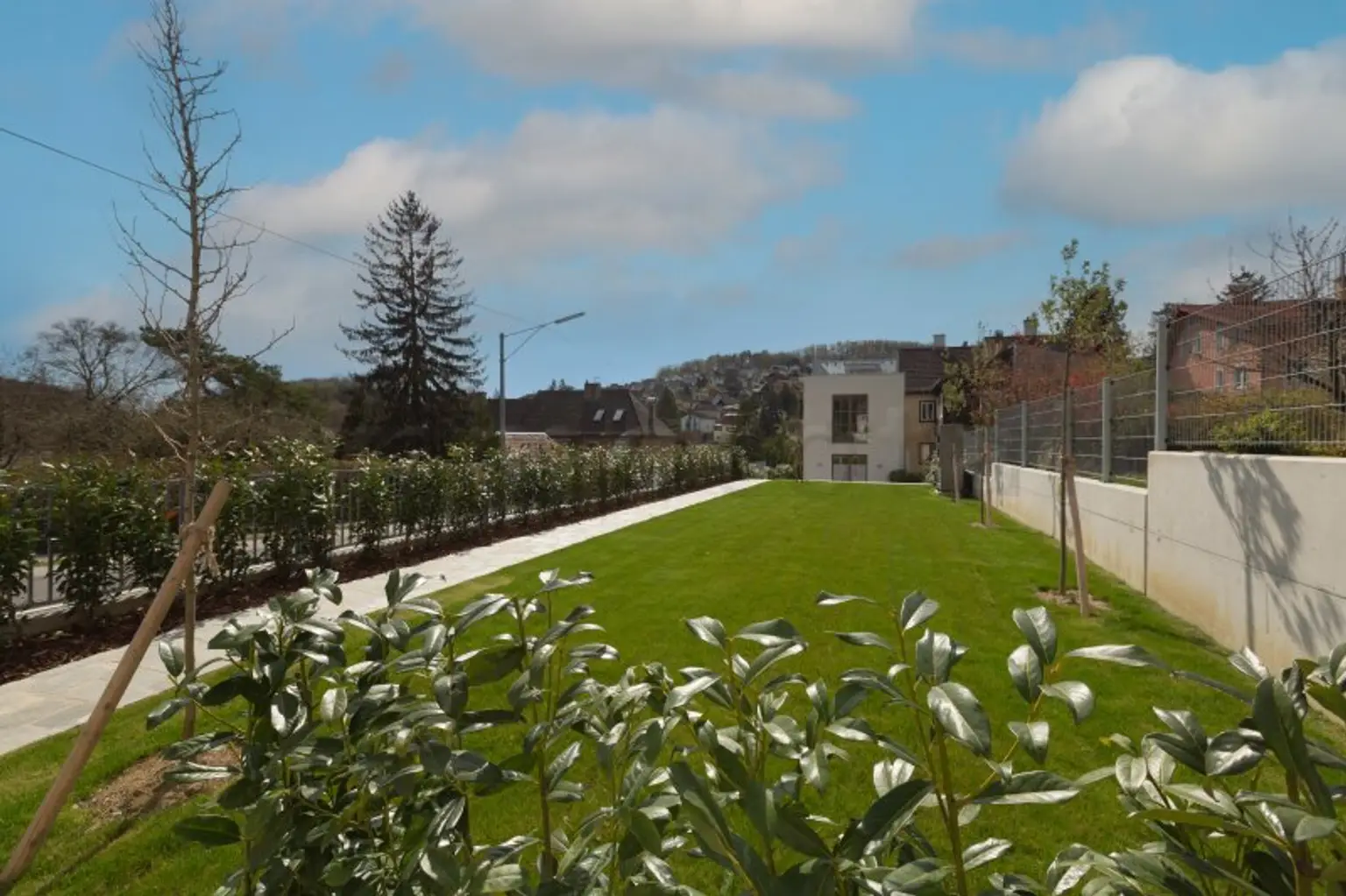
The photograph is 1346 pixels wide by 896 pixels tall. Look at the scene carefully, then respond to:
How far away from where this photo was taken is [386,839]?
4.82ft

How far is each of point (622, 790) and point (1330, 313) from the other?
5.47m

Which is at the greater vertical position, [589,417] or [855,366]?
[855,366]

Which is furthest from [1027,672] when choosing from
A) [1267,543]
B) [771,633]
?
[1267,543]

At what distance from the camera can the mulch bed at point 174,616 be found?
242 inches

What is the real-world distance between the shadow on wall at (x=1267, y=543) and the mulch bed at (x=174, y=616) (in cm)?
684

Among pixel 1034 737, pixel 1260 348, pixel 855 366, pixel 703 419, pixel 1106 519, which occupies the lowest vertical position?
pixel 1106 519

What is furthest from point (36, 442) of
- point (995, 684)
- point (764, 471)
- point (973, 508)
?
point (764, 471)

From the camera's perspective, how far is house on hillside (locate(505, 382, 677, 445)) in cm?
6009

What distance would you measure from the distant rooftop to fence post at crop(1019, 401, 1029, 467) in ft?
102

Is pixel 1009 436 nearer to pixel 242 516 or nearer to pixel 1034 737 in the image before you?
pixel 242 516

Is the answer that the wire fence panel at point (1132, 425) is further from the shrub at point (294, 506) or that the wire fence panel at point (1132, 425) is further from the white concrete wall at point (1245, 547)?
the shrub at point (294, 506)

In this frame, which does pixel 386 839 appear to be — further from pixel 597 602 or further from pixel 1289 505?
pixel 597 602

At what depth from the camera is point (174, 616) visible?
7.39 meters

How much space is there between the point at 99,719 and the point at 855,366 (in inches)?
1994
